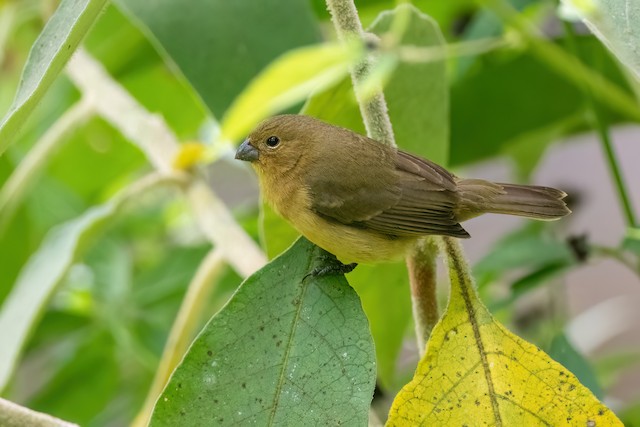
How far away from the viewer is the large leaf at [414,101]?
1095mm

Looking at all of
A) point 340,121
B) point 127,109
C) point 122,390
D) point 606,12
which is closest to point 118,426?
point 122,390

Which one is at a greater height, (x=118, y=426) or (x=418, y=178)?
(x=118, y=426)

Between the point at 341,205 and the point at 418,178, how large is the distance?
11 cm

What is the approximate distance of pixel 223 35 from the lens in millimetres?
1253

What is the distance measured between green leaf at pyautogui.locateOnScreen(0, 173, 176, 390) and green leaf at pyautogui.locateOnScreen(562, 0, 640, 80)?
2.39ft

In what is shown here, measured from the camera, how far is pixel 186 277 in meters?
1.84

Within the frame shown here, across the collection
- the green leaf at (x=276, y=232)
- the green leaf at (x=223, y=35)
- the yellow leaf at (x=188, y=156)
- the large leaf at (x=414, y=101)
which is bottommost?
the green leaf at (x=276, y=232)

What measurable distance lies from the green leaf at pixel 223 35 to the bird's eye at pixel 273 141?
101mm

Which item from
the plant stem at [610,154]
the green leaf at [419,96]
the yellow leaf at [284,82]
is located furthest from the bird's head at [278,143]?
the yellow leaf at [284,82]

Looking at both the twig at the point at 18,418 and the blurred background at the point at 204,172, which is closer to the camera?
the twig at the point at 18,418

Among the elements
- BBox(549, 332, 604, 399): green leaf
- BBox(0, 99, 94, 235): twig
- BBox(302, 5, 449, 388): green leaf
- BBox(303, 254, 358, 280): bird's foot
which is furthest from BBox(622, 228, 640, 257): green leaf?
BBox(0, 99, 94, 235): twig

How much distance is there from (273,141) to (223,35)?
0.17 m

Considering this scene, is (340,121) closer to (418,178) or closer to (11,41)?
(418,178)

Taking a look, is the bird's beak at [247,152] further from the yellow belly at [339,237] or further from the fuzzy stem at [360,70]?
the fuzzy stem at [360,70]
